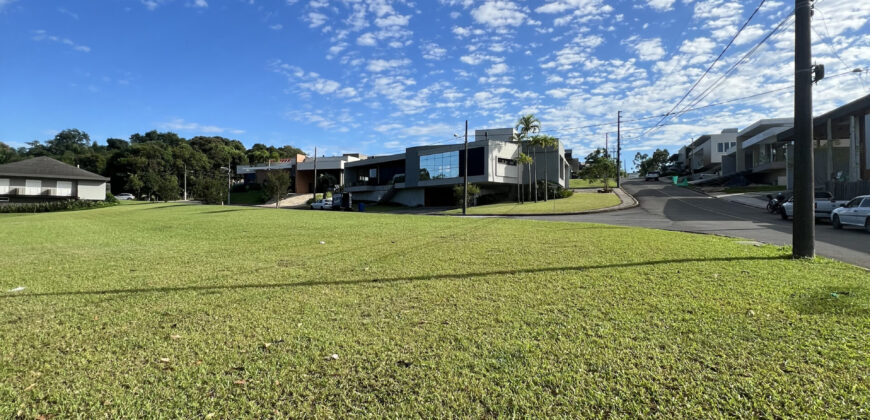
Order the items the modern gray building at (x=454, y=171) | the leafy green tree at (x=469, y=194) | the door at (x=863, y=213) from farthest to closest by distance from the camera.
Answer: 1. the modern gray building at (x=454, y=171)
2. the leafy green tree at (x=469, y=194)
3. the door at (x=863, y=213)

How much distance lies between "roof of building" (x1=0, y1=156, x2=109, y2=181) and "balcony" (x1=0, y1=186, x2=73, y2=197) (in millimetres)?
1679

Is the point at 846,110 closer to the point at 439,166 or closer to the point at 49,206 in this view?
the point at 439,166

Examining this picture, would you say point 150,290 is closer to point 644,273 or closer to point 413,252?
point 413,252

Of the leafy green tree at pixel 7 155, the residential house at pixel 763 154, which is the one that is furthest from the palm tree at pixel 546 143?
the leafy green tree at pixel 7 155

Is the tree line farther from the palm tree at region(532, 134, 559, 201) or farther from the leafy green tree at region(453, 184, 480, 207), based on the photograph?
the palm tree at region(532, 134, 559, 201)

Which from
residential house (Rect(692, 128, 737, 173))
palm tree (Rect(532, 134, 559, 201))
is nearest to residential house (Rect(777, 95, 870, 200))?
palm tree (Rect(532, 134, 559, 201))

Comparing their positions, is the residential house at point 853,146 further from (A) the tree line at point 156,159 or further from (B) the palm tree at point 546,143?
(A) the tree line at point 156,159

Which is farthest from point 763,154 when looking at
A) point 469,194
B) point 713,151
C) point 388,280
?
point 388,280

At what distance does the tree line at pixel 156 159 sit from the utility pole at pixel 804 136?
67861 millimetres

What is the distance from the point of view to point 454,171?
45.1m

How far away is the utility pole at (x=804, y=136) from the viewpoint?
7980 mm

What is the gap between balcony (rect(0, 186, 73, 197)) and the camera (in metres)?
49.4

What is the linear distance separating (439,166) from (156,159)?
73906 millimetres

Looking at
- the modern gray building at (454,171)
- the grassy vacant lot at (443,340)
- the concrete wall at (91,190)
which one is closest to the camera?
the grassy vacant lot at (443,340)
